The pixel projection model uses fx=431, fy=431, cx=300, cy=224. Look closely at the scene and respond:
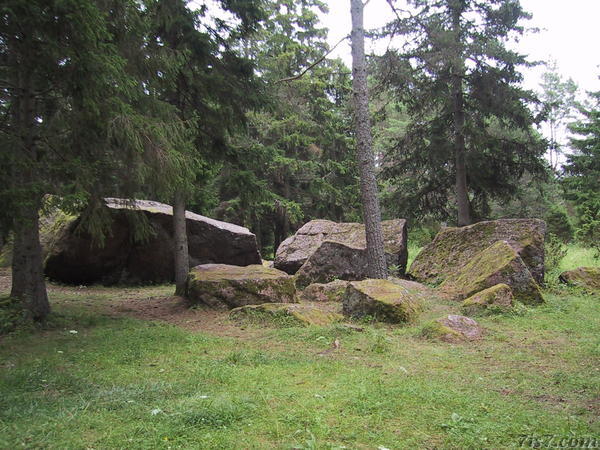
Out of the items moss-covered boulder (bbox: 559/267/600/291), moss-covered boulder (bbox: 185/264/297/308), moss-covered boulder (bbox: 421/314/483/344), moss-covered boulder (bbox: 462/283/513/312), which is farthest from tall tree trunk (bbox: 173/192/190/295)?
moss-covered boulder (bbox: 559/267/600/291)

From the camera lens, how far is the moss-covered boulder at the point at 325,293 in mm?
10094

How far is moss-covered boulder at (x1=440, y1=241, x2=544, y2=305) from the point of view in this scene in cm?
880

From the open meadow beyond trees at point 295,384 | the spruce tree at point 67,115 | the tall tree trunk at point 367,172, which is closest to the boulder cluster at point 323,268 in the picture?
the open meadow beyond trees at point 295,384

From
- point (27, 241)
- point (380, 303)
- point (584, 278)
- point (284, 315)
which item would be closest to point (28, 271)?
point (27, 241)

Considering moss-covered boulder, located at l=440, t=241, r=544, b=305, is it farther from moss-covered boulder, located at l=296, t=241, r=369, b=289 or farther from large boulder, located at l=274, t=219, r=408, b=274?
large boulder, located at l=274, t=219, r=408, b=274

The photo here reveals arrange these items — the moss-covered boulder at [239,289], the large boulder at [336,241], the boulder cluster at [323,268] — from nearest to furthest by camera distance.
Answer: the boulder cluster at [323,268], the moss-covered boulder at [239,289], the large boulder at [336,241]

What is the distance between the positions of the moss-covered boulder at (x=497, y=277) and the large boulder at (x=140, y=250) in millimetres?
6629

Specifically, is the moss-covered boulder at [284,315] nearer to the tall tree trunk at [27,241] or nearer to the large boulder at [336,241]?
the tall tree trunk at [27,241]

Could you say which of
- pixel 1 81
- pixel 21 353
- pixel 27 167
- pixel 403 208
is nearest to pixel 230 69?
pixel 1 81

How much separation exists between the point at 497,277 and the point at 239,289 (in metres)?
5.40

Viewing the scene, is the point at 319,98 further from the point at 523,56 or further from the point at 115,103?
the point at 115,103

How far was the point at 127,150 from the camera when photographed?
677cm

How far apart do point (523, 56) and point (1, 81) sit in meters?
14.1

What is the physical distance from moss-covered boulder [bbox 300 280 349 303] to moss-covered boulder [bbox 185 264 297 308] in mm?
983
